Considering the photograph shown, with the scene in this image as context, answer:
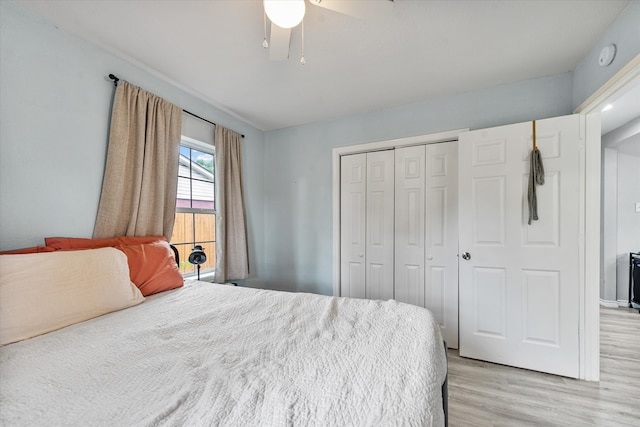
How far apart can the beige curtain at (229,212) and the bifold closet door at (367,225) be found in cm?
124

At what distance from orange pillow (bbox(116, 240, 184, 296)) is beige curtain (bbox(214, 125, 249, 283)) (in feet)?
2.72

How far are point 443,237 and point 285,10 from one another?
2.36 metres

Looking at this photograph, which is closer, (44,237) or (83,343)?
(83,343)

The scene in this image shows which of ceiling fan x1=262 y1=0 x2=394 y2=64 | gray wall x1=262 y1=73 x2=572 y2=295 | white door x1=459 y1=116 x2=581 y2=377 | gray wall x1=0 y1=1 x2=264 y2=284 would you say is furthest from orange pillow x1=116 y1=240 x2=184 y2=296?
white door x1=459 y1=116 x2=581 y2=377

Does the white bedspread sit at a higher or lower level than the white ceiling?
lower

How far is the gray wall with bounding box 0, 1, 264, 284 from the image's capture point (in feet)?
4.73

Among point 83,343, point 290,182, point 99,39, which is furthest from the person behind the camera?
point 290,182

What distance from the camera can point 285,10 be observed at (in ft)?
3.79

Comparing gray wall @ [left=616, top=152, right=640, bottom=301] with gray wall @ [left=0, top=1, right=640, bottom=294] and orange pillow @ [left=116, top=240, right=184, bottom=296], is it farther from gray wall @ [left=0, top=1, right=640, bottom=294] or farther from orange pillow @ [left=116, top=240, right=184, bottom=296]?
orange pillow @ [left=116, top=240, right=184, bottom=296]

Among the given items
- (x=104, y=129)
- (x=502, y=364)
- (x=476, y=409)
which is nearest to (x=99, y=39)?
(x=104, y=129)

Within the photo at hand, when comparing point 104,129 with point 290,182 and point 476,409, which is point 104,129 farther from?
point 476,409

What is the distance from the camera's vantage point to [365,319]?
4.37 ft

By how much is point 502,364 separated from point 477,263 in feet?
2.89

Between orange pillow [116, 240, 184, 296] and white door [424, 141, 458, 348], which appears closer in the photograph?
orange pillow [116, 240, 184, 296]
